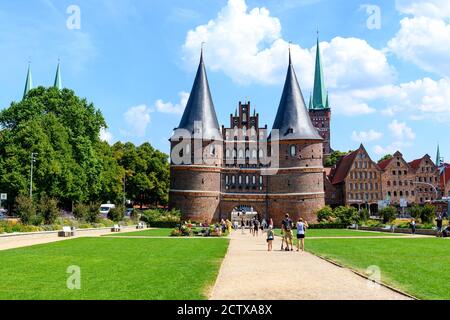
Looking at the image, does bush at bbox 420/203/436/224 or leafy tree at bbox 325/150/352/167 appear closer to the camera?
bush at bbox 420/203/436/224

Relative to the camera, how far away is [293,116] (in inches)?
2349

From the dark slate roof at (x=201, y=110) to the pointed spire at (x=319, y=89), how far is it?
186 feet

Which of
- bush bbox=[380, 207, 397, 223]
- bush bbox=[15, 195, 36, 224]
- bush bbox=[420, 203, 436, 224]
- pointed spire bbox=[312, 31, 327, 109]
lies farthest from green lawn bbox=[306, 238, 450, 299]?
pointed spire bbox=[312, 31, 327, 109]

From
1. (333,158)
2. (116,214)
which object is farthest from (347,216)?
(333,158)

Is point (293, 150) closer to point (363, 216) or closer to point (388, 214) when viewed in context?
point (363, 216)

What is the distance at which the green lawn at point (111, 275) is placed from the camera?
9.57 meters

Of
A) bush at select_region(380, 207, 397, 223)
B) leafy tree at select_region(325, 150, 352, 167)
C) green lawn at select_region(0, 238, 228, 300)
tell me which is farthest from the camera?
leafy tree at select_region(325, 150, 352, 167)

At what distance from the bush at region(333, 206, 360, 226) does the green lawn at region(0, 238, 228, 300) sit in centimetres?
3617

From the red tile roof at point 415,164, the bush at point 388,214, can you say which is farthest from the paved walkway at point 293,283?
the red tile roof at point 415,164

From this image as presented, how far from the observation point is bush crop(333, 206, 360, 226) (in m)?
52.0

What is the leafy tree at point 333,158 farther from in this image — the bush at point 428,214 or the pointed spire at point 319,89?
the bush at point 428,214

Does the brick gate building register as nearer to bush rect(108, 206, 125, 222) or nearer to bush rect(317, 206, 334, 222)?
bush rect(317, 206, 334, 222)
